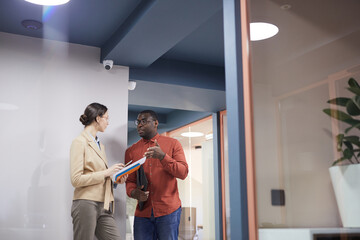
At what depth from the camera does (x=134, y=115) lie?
6.50m

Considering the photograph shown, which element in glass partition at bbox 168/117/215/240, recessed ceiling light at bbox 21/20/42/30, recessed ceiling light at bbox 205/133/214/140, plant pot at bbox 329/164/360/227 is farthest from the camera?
recessed ceiling light at bbox 205/133/214/140

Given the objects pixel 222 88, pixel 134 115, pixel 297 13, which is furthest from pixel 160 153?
pixel 134 115

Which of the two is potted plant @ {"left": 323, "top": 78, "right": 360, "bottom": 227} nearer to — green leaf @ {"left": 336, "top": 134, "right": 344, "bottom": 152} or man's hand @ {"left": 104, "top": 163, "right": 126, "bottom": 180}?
green leaf @ {"left": 336, "top": 134, "right": 344, "bottom": 152}

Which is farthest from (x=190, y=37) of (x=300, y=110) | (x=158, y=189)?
(x=300, y=110)

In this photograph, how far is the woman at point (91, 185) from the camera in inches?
109

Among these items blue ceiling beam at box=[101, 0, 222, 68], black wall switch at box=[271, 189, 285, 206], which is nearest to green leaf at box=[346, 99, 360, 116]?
black wall switch at box=[271, 189, 285, 206]

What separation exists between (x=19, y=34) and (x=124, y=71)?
0.99 m

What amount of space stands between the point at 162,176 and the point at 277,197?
5.16 ft

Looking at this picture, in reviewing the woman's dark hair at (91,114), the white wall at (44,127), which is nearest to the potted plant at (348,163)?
the woman's dark hair at (91,114)

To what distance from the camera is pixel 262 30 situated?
1.82 meters

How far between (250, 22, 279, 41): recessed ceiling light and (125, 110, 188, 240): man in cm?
133

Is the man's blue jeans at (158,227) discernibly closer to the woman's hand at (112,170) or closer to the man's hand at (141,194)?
the man's hand at (141,194)

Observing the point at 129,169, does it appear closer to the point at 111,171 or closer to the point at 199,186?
the point at 111,171

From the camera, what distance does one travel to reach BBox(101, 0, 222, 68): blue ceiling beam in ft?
8.60
